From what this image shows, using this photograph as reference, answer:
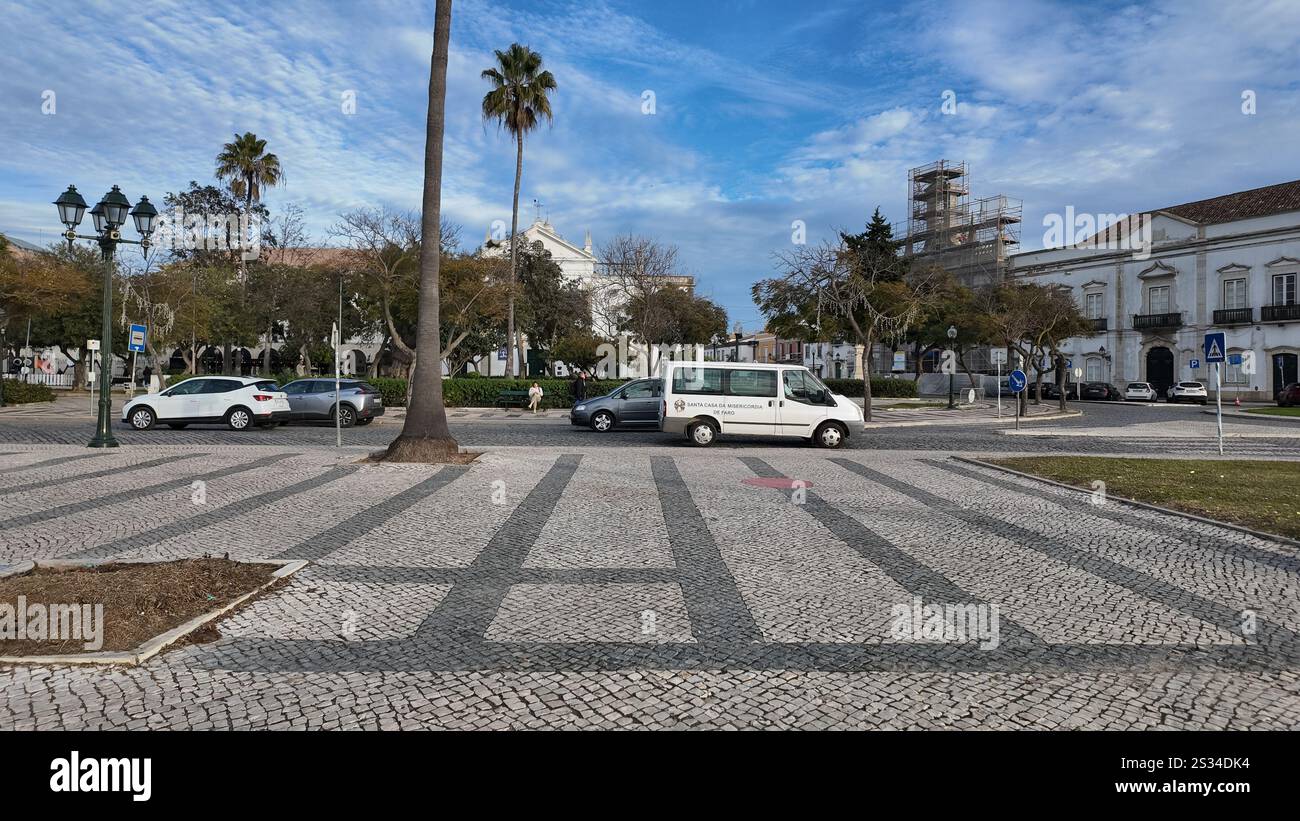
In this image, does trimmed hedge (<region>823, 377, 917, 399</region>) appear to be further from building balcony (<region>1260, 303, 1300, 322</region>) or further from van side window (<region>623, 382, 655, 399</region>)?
van side window (<region>623, 382, 655, 399</region>)

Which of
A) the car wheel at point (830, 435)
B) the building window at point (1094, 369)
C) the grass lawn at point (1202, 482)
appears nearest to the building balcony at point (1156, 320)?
the building window at point (1094, 369)

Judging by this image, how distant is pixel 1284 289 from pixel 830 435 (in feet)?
157

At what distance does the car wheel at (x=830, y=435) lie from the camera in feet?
62.6

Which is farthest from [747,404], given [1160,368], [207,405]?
[1160,368]

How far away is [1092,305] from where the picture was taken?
6222cm

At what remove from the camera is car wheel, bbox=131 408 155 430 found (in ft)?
71.2

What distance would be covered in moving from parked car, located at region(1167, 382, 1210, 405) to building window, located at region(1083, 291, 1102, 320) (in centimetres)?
1171

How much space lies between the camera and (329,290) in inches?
1789

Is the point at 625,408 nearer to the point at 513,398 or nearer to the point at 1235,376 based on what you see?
the point at 513,398

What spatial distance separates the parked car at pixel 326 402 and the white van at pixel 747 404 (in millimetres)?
11356

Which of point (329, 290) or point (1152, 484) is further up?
point (329, 290)
